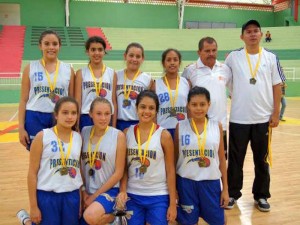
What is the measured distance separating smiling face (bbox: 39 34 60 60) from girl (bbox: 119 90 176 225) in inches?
32.4

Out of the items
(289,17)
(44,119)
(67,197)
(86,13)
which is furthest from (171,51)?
(289,17)

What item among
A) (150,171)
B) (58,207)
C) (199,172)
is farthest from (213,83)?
(58,207)

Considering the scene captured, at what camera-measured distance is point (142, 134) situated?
2.47 metres

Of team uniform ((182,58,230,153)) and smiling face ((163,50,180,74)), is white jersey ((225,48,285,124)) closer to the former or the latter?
team uniform ((182,58,230,153))

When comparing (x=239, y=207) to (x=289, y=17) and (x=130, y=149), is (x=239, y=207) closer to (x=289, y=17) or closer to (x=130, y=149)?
(x=130, y=149)

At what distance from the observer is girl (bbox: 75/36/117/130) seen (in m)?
2.82

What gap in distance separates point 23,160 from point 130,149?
299 cm

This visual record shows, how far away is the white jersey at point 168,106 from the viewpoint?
281 cm

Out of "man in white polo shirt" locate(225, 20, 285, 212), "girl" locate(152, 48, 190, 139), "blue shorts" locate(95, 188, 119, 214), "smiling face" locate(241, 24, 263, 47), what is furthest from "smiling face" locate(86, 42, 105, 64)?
"smiling face" locate(241, 24, 263, 47)

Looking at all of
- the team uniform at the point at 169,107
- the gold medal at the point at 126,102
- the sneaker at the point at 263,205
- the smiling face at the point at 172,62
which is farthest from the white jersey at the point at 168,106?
the sneaker at the point at 263,205

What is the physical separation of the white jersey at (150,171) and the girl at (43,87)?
764 millimetres

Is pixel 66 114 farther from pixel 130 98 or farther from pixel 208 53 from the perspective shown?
pixel 208 53

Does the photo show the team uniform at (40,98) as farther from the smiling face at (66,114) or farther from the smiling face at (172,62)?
the smiling face at (172,62)

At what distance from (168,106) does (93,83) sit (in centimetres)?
64
